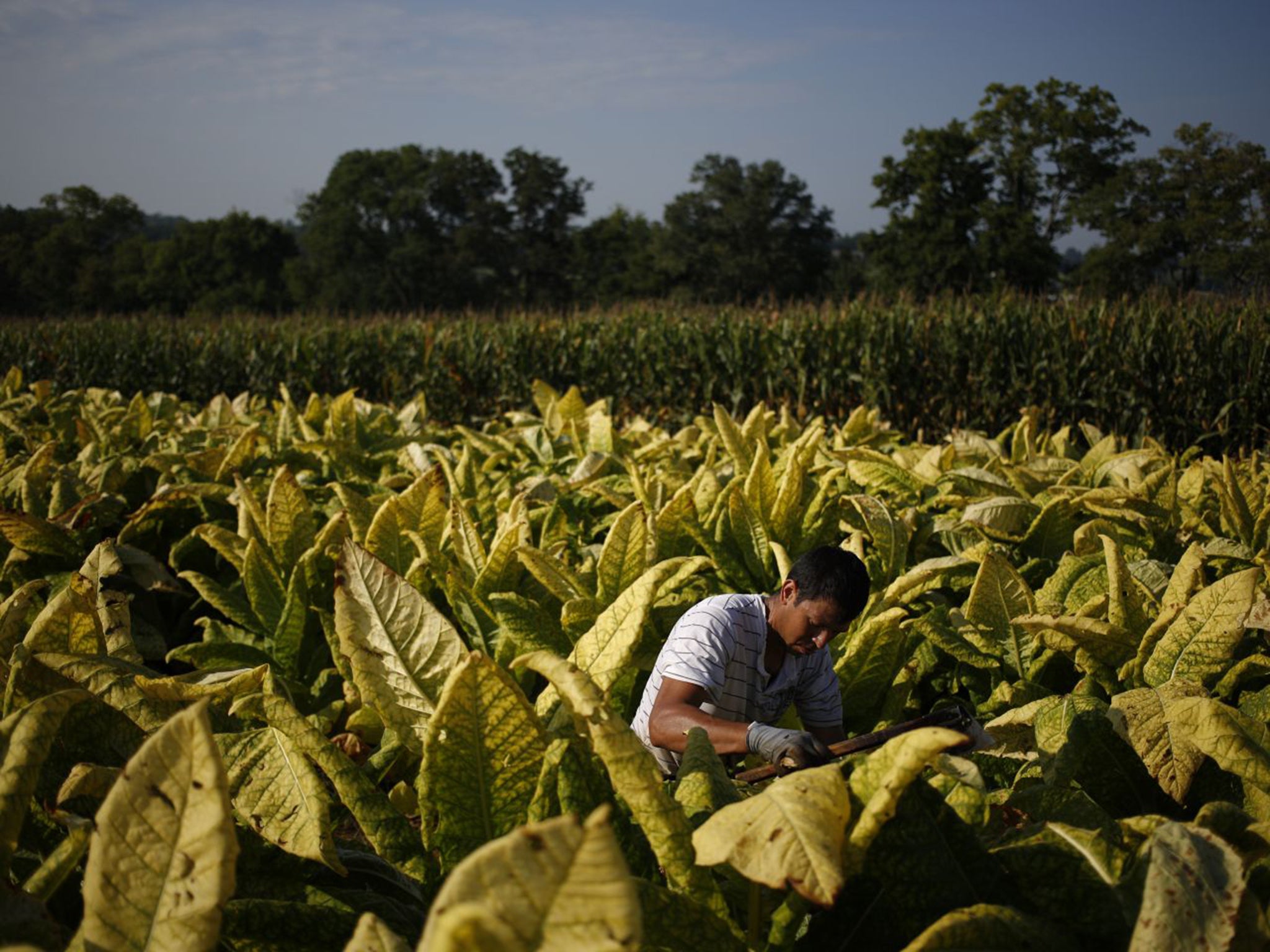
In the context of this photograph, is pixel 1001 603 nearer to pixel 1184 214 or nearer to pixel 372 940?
pixel 372 940

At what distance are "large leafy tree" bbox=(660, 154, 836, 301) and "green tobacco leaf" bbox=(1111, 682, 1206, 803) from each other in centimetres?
7015

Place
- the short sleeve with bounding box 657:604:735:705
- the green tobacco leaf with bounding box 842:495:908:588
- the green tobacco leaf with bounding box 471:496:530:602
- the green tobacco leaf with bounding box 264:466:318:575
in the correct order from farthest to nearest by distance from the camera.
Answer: the green tobacco leaf with bounding box 264:466:318:575, the green tobacco leaf with bounding box 842:495:908:588, the green tobacco leaf with bounding box 471:496:530:602, the short sleeve with bounding box 657:604:735:705

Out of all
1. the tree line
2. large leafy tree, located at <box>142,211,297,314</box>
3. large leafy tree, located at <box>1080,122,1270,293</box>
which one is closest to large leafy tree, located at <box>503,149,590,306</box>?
the tree line

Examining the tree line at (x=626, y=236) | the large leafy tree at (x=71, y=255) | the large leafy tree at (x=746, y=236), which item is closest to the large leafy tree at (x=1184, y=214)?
the tree line at (x=626, y=236)

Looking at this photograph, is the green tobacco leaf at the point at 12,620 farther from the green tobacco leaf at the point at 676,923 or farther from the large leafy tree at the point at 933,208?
the large leafy tree at the point at 933,208

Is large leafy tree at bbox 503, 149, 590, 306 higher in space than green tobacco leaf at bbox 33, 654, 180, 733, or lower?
higher

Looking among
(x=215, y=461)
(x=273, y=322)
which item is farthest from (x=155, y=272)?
(x=215, y=461)

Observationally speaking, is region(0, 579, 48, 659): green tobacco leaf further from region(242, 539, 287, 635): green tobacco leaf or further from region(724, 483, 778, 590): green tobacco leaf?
region(724, 483, 778, 590): green tobacco leaf

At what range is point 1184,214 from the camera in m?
48.3

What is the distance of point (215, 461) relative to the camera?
12.5 ft

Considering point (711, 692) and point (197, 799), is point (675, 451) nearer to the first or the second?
point (711, 692)

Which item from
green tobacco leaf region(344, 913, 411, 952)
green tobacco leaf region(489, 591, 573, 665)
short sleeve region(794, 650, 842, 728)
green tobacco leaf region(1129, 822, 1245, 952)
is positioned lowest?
short sleeve region(794, 650, 842, 728)

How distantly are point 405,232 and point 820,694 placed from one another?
3088 inches

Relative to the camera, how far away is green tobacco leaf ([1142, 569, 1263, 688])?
1.90 metres
